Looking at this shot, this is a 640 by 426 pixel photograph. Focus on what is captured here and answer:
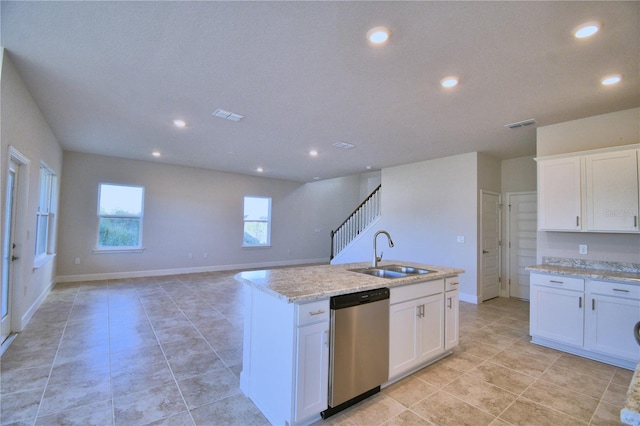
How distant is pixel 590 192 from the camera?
131 inches

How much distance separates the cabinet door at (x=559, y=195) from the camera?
3.44m

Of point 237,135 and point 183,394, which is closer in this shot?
point 183,394

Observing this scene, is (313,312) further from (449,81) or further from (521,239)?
(521,239)

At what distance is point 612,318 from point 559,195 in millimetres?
1431

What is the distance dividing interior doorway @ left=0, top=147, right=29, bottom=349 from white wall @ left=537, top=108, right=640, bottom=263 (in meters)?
6.42

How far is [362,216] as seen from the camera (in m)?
8.16

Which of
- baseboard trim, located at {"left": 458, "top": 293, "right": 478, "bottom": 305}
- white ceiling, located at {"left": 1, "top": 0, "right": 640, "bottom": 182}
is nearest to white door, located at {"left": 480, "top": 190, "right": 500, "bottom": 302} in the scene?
baseboard trim, located at {"left": 458, "top": 293, "right": 478, "bottom": 305}

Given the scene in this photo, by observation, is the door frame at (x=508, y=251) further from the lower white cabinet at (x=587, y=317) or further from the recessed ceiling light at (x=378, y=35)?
the recessed ceiling light at (x=378, y=35)

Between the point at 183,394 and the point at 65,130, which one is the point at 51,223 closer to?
the point at 65,130

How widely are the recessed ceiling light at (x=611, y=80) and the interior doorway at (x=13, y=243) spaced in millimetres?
6013

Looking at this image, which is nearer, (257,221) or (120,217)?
(120,217)

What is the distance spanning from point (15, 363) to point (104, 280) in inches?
166

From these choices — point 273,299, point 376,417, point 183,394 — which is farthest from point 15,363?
point 376,417

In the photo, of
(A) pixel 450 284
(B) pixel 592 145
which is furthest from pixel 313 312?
(B) pixel 592 145
